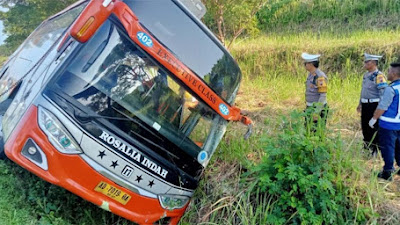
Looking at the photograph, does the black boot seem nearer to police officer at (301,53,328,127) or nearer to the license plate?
police officer at (301,53,328,127)

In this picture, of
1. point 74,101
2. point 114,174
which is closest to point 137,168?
point 114,174

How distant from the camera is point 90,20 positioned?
8.24 ft

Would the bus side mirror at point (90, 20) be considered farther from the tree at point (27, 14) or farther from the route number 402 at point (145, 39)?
the tree at point (27, 14)

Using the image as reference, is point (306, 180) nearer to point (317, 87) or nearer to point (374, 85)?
point (317, 87)

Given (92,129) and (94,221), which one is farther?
(94,221)

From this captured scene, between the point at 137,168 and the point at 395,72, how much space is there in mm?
2783

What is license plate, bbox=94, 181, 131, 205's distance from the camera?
2721 mm

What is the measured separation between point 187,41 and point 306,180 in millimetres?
1693

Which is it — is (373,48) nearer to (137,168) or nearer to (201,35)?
(201,35)

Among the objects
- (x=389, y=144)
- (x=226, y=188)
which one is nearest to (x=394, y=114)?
(x=389, y=144)

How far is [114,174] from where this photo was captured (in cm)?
274

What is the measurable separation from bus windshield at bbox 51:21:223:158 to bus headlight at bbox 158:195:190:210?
1.68 feet

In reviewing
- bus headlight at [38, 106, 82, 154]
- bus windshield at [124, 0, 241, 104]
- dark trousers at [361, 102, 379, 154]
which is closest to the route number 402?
bus windshield at [124, 0, 241, 104]

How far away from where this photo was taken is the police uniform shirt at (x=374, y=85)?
3607 mm
